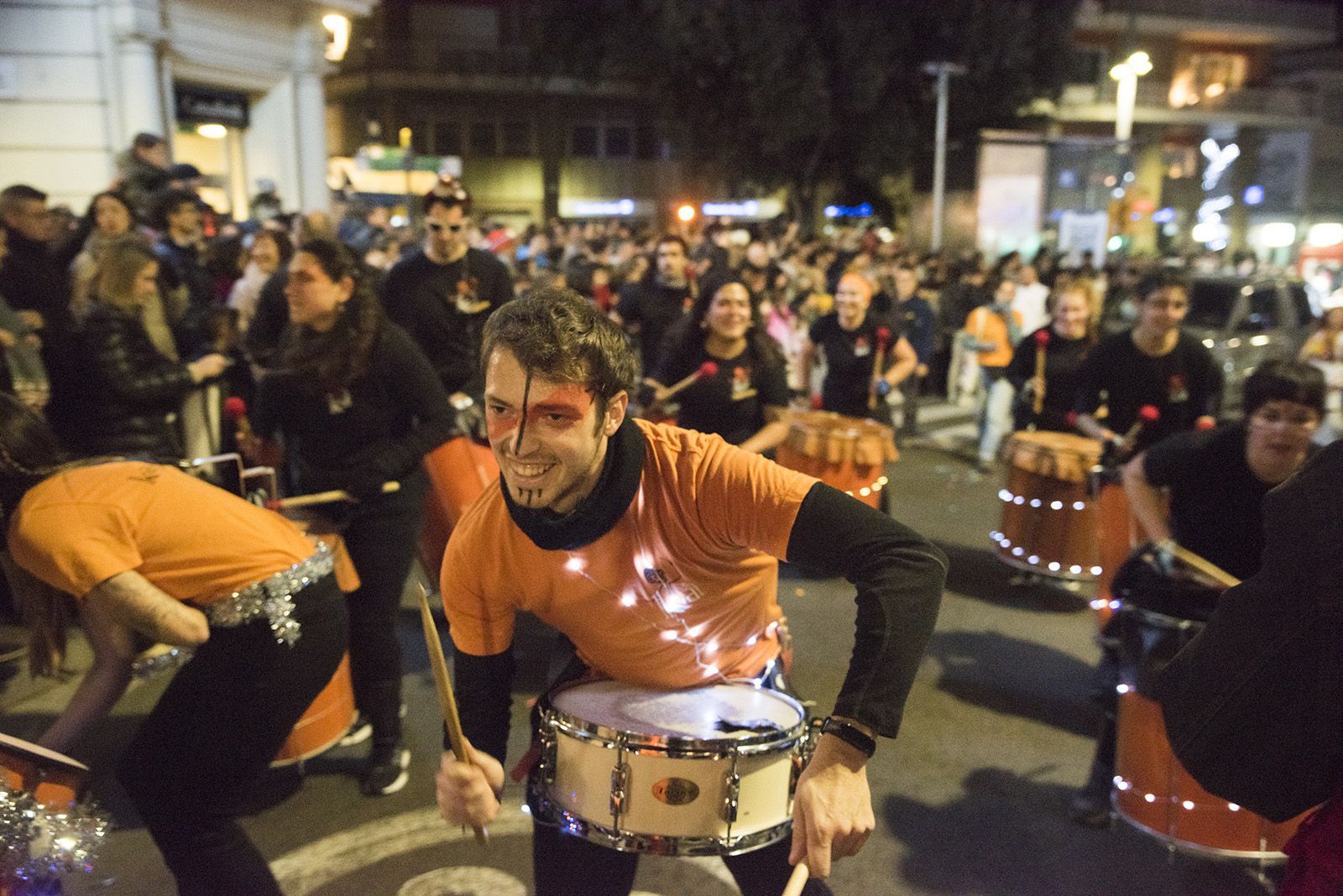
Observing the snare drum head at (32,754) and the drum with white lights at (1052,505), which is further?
the drum with white lights at (1052,505)

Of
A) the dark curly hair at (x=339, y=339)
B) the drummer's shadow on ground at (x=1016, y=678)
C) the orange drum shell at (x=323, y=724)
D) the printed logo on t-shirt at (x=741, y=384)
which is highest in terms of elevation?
the dark curly hair at (x=339, y=339)

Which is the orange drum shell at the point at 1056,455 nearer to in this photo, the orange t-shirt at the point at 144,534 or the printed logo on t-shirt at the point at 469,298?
the printed logo on t-shirt at the point at 469,298

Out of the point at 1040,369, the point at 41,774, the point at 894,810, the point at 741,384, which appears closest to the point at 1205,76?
the point at 1040,369

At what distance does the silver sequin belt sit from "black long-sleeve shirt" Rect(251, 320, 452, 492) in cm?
106

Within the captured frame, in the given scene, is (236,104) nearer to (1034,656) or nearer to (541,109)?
(1034,656)

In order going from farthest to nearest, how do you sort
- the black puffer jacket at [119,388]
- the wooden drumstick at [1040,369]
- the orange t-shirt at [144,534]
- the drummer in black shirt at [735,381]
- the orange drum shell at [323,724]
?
the wooden drumstick at [1040,369], the drummer in black shirt at [735,381], the black puffer jacket at [119,388], the orange drum shell at [323,724], the orange t-shirt at [144,534]

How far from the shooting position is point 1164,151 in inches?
1747

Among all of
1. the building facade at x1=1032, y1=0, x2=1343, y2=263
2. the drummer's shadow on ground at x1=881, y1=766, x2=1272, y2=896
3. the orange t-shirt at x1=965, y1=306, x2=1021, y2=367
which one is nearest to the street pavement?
the drummer's shadow on ground at x1=881, y1=766, x2=1272, y2=896

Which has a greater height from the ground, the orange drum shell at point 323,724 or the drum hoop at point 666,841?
the drum hoop at point 666,841

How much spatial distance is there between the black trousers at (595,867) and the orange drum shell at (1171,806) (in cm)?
180

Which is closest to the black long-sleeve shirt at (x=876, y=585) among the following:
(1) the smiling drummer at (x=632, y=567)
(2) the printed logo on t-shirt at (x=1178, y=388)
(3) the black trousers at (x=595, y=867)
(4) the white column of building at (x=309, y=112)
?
(1) the smiling drummer at (x=632, y=567)

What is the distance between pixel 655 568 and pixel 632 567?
0.17 feet

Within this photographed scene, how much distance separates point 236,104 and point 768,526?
45.8ft

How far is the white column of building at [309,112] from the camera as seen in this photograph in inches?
575
